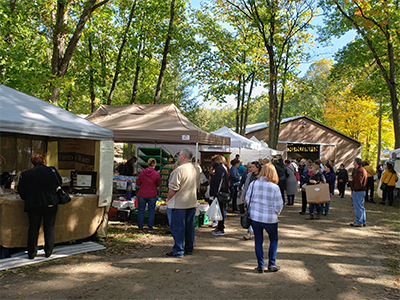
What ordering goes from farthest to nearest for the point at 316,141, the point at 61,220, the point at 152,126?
1. the point at 316,141
2. the point at 152,126
3. the point at 61,220

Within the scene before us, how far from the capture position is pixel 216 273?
4.80 meters

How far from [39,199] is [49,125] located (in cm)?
129

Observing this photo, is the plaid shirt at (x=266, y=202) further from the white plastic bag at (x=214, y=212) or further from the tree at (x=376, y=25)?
the tree at (x=376, y=25)

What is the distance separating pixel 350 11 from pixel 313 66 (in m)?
38.9

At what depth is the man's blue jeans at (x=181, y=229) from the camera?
5.42m

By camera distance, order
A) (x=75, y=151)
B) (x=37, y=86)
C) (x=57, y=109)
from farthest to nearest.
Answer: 1. (x=37, y=86)
2. (x=75, y=151)
3. (x=57, y=109)

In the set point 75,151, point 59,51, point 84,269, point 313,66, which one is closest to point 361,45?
point 59,51

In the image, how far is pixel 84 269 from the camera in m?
4.79

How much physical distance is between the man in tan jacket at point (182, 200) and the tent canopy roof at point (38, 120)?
75.8 inches

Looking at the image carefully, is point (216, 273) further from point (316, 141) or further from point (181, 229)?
point (316, 141)

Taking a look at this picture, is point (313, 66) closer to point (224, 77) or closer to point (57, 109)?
point (224, 77)

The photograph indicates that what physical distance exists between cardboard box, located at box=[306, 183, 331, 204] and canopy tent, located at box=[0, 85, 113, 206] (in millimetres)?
5612

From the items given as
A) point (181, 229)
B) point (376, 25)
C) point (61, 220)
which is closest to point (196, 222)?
point (181, 229)

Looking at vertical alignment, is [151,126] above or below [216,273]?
above
